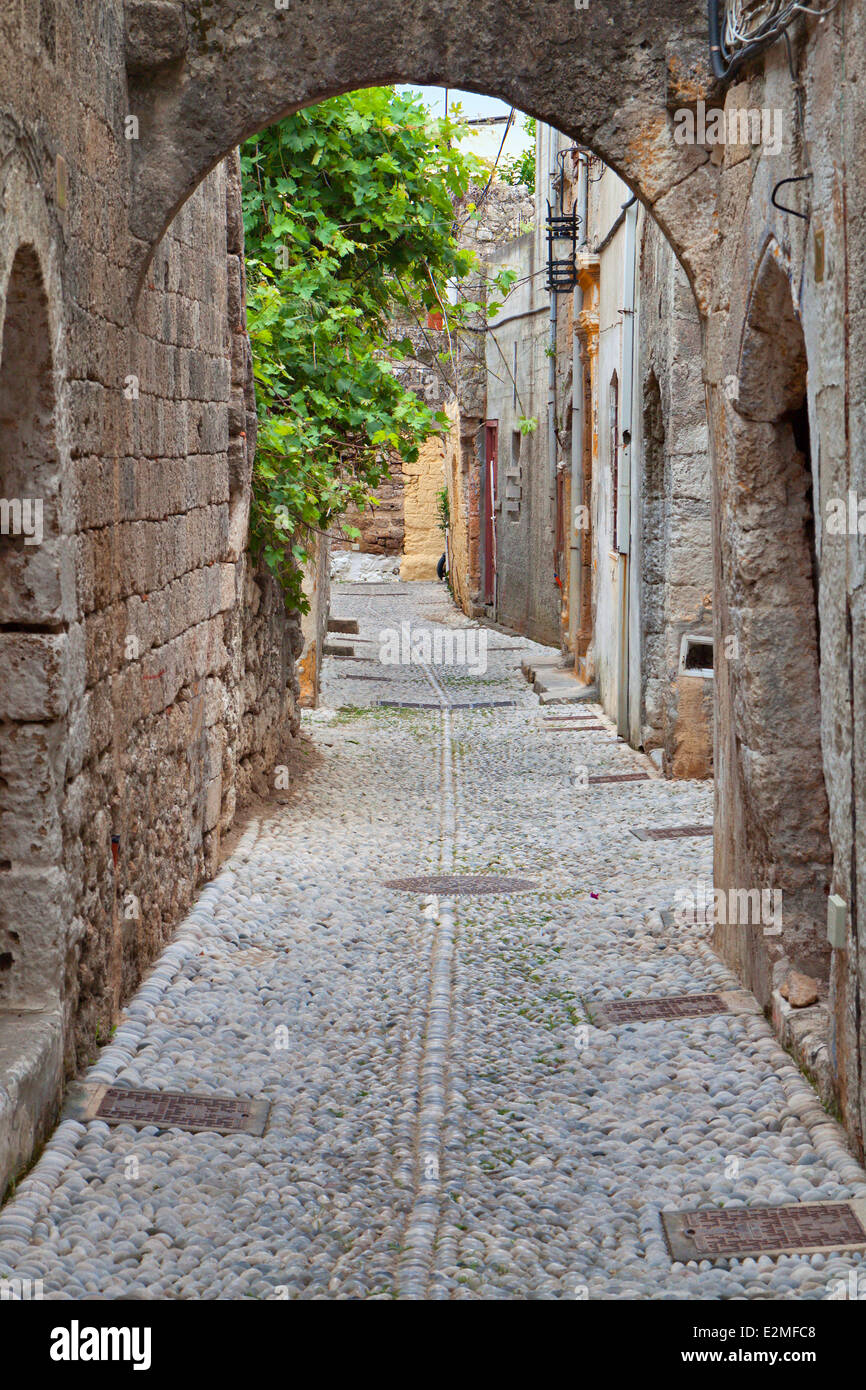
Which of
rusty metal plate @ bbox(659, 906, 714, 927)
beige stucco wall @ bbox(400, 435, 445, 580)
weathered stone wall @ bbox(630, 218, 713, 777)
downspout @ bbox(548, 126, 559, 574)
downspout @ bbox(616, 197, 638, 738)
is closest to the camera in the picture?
rusty metal plate @ bbox(659, 906, 714, 927)

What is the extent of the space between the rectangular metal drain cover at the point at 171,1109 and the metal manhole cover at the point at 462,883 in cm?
263

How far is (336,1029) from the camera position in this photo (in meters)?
5.25

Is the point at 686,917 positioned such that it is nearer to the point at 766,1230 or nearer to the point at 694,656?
the point at 766,1230

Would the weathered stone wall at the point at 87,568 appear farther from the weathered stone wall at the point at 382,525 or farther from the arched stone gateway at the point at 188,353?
the weathered stone wall at the point at 382,525

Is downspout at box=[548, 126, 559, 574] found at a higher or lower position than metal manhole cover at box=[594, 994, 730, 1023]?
higher

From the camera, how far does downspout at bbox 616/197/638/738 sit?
11.0m

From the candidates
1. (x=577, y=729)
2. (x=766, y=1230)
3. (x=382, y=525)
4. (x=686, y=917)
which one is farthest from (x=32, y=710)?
(x=382, y=525)

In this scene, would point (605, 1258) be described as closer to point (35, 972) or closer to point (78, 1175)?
point (78, 1175)

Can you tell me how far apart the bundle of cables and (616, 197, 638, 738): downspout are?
5.80 m

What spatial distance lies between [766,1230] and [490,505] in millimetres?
19651

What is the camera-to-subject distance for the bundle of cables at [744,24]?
4102 mm

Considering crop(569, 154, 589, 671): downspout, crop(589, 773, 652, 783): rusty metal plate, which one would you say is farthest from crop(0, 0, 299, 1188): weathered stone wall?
crop(569, 154, 589, 671): downspout

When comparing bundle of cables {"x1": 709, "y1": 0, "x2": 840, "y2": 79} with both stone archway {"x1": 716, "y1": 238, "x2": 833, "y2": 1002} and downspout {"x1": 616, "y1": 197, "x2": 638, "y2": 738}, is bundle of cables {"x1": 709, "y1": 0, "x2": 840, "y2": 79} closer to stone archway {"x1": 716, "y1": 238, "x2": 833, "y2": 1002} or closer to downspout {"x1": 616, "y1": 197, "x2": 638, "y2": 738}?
stone archway {"x1": 716, "y1": 238, "x2": 833, "y2": 1002}

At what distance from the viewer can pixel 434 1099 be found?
4543mm
